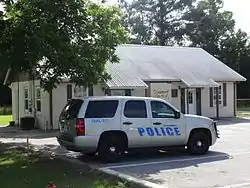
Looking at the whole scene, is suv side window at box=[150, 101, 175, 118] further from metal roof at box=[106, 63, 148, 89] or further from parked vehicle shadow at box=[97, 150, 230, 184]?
metal roof at box=[106, 63, 148, 89]

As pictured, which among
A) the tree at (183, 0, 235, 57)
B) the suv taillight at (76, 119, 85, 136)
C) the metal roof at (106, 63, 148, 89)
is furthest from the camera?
the tree at (183, 0, 235, 57)

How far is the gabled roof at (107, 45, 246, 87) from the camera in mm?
31547

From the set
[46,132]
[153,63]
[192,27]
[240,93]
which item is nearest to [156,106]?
[46,132]

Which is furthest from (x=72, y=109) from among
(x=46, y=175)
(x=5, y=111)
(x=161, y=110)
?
(x=5, y=111)

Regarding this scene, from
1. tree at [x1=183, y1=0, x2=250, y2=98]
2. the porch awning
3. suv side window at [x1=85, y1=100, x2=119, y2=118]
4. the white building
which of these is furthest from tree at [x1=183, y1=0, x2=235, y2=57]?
suv side window at [x1=85, y1=100, x2=119, y2=118]

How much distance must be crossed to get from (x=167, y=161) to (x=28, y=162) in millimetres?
4012

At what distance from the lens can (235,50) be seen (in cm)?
5950

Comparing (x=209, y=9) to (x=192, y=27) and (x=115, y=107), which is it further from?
(x=115, y=107)

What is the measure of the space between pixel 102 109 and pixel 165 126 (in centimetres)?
202

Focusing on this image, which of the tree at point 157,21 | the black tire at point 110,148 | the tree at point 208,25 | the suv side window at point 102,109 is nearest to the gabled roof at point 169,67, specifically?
the suv side window at point 102,109

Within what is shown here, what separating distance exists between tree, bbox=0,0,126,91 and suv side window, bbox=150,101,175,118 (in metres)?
3.08

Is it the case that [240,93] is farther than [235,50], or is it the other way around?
[235,50]

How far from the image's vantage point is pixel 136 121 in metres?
14.2

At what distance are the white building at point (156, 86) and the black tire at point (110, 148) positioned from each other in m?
13.8
